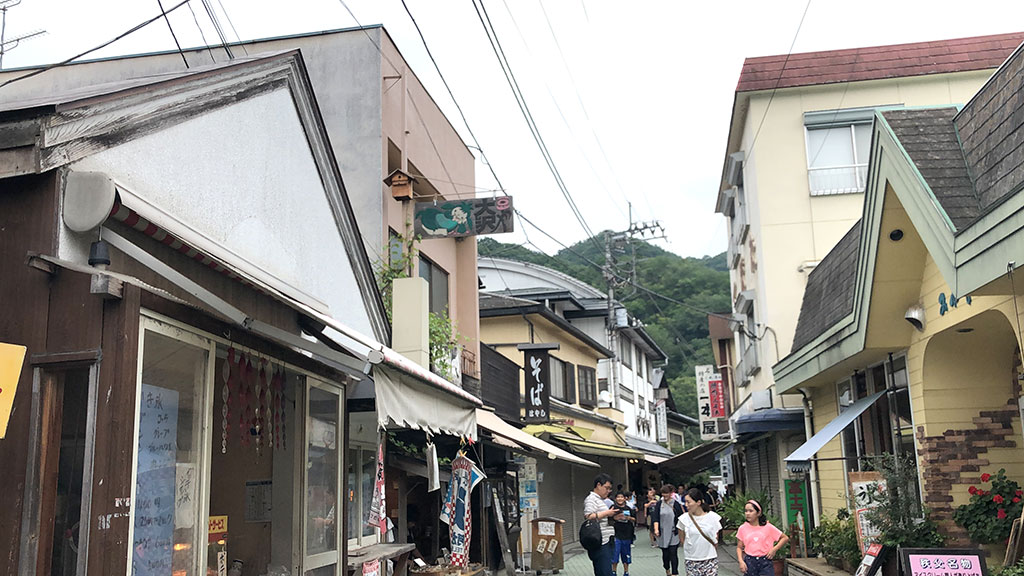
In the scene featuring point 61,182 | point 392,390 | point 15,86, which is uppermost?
point 15,86

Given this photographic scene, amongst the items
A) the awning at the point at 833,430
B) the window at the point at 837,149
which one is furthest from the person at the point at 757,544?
the window at the point at 837,149

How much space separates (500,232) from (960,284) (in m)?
7.72

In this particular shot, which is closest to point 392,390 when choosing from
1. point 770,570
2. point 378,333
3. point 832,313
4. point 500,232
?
point 378,333

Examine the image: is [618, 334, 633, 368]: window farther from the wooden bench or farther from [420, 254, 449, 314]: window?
the wooden bench

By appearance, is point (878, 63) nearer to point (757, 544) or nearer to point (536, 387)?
point (536, 387)

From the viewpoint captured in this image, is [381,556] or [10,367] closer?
[10,367]

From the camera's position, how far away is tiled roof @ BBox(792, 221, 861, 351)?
14.5m

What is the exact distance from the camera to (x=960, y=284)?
837 centimetres

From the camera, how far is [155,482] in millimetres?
5402

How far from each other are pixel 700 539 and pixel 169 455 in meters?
8.08

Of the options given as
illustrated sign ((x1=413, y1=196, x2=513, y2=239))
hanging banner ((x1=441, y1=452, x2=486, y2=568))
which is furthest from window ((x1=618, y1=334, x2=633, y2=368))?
hanging banner ((x1=441, y1=452, x2=486, y2=568))

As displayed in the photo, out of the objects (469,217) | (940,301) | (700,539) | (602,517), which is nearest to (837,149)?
(469,217)

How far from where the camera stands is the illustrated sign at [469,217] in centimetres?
1470

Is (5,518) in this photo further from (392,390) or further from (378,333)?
(378,333)
